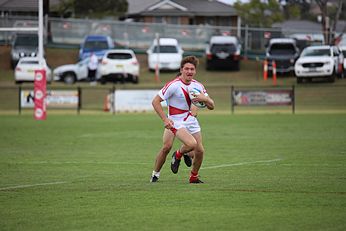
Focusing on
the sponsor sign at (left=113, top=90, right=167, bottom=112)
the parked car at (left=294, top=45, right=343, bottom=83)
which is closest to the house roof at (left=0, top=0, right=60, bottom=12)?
the sponsor sign at (left=113, top=90, right=167, bottom=112)

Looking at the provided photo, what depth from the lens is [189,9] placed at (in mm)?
57438

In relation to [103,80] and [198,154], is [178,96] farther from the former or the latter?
[103,80]

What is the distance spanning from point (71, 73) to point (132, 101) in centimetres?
921

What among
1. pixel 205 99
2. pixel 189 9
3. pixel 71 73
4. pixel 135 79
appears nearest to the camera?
pixel 205 99

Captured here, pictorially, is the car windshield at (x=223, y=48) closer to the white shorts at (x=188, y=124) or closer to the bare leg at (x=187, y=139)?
the white shorts at (x=188, y=124)

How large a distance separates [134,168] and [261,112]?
78.8 feet

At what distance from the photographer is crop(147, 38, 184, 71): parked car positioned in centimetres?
5228

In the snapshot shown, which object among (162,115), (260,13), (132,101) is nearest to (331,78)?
(132,101)

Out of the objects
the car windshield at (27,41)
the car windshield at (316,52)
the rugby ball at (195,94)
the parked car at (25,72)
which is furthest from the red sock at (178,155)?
the car windshield at (316,52)

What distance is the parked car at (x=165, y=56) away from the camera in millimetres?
52281

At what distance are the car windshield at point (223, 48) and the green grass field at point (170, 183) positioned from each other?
23.8 m

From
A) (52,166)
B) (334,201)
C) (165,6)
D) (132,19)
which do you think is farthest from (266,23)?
(334,201)

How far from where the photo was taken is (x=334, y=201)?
11.7 metres

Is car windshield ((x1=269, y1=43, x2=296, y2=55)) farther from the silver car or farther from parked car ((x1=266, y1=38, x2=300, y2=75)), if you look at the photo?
the silver car
